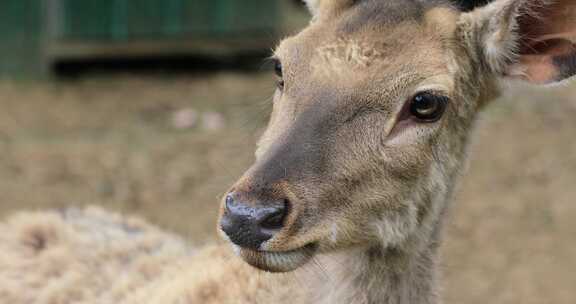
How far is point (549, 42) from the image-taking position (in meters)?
4.44

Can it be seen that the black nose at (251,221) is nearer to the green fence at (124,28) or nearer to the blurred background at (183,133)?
the blurred background at (183,133)

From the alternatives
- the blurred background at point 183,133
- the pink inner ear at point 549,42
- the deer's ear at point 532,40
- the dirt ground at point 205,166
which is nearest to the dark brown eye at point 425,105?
the deer's ear at point 532,40

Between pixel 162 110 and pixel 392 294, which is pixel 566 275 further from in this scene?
pixel 162 110

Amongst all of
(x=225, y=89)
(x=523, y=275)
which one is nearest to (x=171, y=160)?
(x=225, y=89)

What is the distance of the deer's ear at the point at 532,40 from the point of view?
167 inches

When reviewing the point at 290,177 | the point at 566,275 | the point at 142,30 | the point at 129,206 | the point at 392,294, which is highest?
the point at 142,30

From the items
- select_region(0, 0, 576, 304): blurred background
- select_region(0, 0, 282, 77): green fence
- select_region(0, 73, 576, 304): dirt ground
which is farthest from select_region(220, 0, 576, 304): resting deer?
select_region(0, 0, 282, 77): green fence

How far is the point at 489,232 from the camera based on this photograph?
903 cm

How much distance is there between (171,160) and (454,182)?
20.6 feet

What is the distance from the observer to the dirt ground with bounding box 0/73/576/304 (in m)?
8.50

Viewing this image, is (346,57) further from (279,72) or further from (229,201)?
(229,201)

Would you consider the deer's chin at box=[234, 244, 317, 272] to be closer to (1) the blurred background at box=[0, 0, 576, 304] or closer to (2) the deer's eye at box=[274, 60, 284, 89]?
(2) the deer's eye at box=[274, 60, 284, 89]

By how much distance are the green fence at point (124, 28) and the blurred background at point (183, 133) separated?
15 millimetres

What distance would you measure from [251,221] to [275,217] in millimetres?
98
